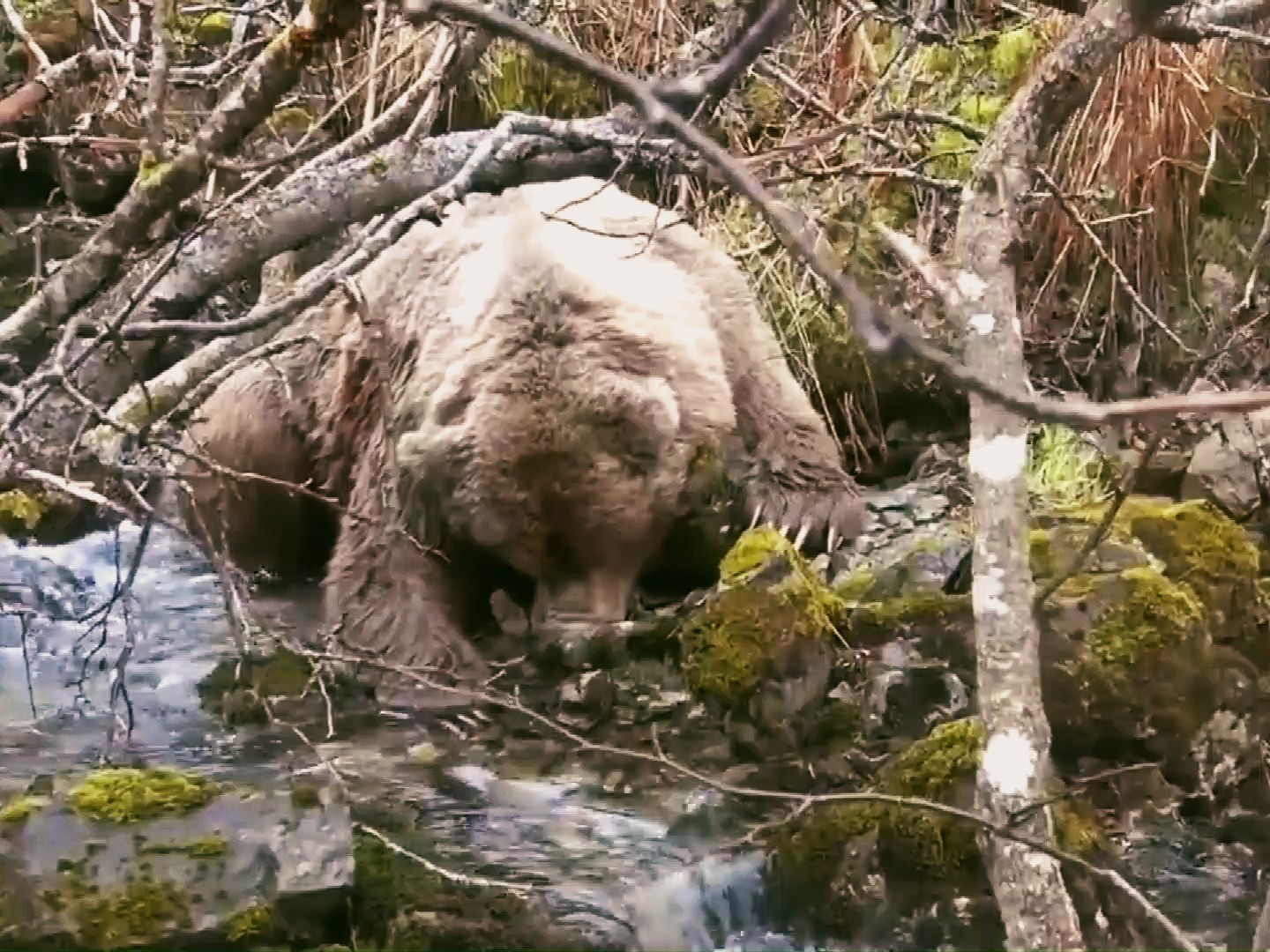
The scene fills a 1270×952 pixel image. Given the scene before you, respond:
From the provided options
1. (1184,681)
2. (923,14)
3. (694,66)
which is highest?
(923,14)

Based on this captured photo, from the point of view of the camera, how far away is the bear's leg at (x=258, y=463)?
4371 mm

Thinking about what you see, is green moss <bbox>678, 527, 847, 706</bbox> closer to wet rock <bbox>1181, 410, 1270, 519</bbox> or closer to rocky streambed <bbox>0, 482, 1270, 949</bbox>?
rocky streambed <bbox>0, 482, 1270, 949</bbox>

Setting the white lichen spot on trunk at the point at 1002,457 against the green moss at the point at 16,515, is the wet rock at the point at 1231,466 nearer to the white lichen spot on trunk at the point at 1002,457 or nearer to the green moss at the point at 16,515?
the white lichen spot on trunk at the point at 1002,457

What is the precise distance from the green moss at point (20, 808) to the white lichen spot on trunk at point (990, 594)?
1.64m

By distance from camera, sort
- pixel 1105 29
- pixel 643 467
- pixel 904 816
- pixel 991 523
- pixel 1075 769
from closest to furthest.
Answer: pixel 991 523 → pixel 1105 29 → pixel 904 816 → pixel 1075 769 → pixel 643 467

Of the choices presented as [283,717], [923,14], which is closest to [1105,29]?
[923,14]

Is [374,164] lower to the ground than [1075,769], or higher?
higher

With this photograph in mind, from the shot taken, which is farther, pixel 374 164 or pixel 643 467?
pixel 643 467

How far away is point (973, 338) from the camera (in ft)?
6.66

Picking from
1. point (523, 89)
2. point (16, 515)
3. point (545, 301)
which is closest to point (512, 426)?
point (545, 301)

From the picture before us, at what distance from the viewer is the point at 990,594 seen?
1.97 m

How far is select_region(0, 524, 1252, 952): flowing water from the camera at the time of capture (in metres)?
2.70

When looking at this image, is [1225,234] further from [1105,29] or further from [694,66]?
[1105,29]

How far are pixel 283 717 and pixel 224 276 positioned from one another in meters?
1.11
